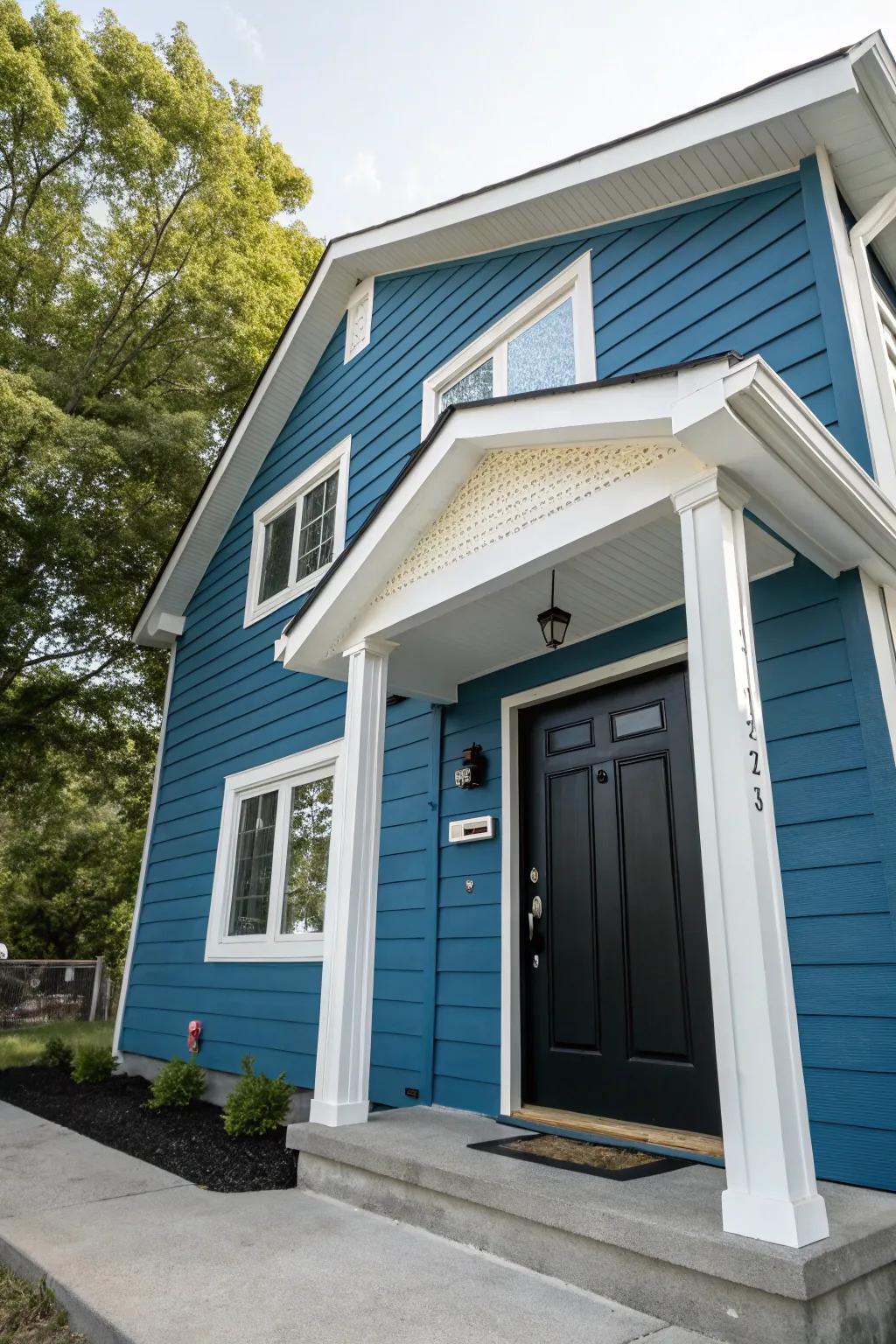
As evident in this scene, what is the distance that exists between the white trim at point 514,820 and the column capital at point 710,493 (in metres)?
1.06

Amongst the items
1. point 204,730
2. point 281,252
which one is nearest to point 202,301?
point 281,252

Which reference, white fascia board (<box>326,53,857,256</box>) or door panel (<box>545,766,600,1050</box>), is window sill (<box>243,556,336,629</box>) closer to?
white fascia board (<box>326,53,857,256</box>)

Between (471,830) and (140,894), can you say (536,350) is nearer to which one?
(471,830)

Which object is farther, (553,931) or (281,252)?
(281,252)

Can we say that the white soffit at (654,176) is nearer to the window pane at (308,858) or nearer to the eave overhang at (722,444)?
the eave overhang at (722,444)

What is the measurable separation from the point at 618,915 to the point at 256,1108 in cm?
236

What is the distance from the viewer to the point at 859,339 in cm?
337

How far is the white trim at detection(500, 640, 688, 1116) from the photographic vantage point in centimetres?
379

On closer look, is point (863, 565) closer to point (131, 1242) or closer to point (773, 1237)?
point (773, 1237)

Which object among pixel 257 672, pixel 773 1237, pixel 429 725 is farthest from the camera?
pixel 257 672

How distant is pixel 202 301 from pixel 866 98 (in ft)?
28.4

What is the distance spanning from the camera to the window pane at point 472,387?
527cm

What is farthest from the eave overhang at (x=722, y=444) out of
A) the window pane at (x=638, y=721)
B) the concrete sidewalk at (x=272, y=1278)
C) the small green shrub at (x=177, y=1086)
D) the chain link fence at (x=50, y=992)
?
the chain link fence at (x=50, y=992)

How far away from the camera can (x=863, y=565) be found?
2977 millimetres
